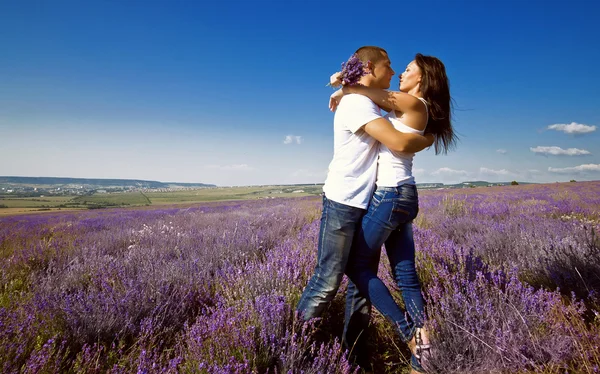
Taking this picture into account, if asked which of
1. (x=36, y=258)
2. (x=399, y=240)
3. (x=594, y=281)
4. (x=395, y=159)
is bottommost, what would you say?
(x=36, y=258)

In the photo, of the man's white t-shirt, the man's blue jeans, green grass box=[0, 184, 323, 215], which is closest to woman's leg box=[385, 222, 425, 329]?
the man's blue jeans

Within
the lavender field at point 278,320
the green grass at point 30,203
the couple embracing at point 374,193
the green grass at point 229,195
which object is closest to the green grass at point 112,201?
the green grass at point 229,195

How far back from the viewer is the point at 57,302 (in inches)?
73.7

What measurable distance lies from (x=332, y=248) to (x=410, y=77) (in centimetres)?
113

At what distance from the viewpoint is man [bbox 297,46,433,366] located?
4.55 feet

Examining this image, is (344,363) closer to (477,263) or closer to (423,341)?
(423,341)

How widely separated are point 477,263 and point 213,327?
212cm

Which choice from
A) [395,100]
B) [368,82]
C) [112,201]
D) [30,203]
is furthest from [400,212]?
[30,203]

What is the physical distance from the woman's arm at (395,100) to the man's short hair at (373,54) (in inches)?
8.2

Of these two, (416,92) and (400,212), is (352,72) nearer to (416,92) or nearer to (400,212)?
(416,92)

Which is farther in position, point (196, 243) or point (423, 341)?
point (196, 243)

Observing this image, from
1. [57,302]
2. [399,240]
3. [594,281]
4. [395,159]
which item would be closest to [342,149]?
[395,159]

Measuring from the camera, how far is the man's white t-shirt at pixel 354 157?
1.43 meters

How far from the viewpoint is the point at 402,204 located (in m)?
1.46
